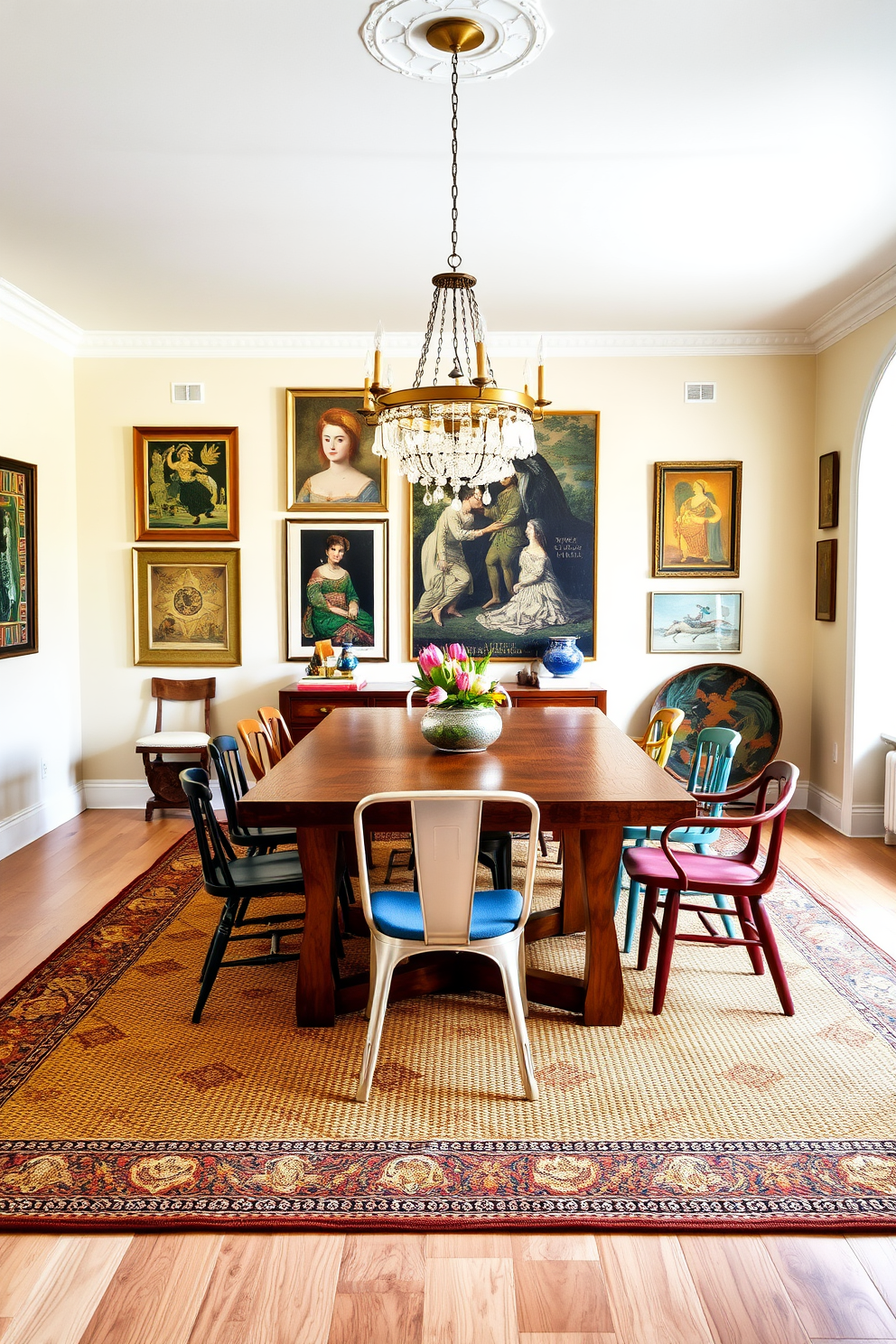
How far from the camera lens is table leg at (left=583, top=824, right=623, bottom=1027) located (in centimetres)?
305

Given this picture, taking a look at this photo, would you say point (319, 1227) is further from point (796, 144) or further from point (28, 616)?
point (28, 616)

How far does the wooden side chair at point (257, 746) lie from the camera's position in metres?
3.97

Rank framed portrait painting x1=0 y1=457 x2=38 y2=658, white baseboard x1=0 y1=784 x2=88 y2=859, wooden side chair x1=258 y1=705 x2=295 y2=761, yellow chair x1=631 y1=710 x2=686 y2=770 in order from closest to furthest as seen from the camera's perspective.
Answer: yellow chair x1=631 y1=710 x2=686 y2=770
wooden side chair x1=258 y1=705 x2=295 y2=761
framed portrait painting x1=0 y1=457 x2=38 y2=658
white baseboard x1=0 y1=784 x2=88 y2=859

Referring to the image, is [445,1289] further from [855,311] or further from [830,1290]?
[855,311]

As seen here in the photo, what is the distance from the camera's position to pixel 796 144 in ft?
11.3

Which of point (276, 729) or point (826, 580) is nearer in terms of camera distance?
point (276, 729)

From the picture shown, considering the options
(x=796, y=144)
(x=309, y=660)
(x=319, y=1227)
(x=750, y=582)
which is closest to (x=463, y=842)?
(x=319, y=1227)

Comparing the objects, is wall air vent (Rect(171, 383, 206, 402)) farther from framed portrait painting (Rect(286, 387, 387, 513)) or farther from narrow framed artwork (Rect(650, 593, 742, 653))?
narrow framed artwork (Rect(650, 593, 742, 653))

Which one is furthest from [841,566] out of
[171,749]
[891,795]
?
[171,749]

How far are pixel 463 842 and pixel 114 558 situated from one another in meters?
4.37

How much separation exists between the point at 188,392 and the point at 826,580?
4.12 m

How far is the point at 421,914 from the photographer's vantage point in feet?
8.85

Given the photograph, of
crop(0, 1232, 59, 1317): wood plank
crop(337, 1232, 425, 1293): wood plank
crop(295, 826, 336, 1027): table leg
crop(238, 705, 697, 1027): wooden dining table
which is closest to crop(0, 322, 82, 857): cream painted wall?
crop(238, 705, 697, 1027): wooden dining table

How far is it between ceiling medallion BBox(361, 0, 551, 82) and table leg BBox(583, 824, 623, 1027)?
2.33 m
